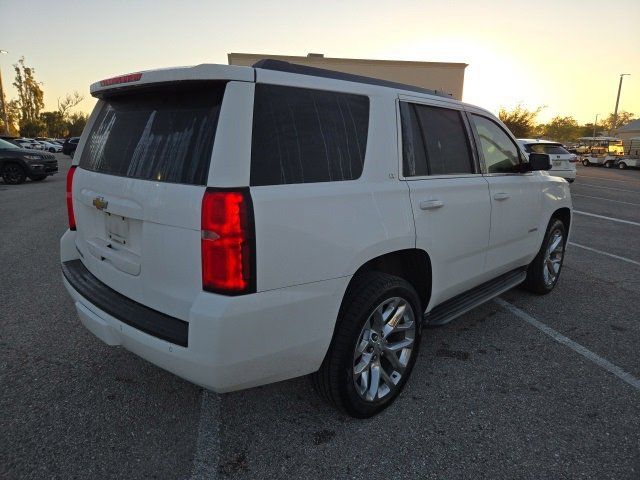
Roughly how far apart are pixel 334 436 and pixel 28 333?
2.66 metres

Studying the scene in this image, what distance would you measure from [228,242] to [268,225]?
0.61ft

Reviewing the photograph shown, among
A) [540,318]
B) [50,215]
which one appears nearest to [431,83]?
[50,215]

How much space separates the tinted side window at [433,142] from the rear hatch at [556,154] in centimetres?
1322

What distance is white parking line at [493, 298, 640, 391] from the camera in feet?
10.0

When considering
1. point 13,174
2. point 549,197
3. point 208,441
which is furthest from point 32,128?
point 208,441

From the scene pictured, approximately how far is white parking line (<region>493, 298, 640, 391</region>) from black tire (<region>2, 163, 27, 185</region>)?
16165 mm

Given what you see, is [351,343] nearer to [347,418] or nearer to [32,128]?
[347,418]

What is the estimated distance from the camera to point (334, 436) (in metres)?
2.42

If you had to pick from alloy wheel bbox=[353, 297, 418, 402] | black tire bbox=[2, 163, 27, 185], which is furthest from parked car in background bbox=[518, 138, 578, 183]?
black tire bbox=[2, 163, 27, 185]

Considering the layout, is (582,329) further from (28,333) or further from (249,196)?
(28,333)

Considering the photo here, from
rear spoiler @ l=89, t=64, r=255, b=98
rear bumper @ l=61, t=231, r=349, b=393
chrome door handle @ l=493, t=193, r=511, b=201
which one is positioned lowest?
rear bumper @ l=61, t=231, r=349, b=393

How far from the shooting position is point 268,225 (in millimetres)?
1925

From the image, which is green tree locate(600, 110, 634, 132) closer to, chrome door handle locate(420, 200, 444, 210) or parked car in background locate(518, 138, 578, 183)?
parked car in background locate(518, 138, 578, 183)

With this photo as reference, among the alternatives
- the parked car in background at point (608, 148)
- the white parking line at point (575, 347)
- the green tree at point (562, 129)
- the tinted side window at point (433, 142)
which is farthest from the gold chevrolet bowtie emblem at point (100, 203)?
the green tree at point (562, 129)
